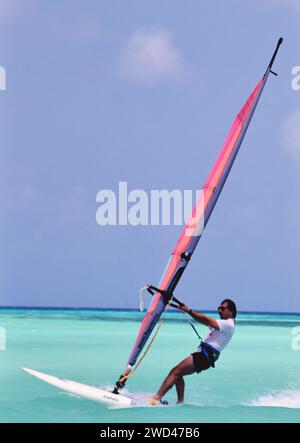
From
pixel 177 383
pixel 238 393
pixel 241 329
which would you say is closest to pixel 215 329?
pixel 177 383

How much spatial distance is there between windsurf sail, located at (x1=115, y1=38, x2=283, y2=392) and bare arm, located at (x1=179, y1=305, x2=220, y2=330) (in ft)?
2.41

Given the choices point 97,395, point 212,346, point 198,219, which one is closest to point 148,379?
point 97,395

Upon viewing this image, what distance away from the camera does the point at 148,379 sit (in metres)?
11.6

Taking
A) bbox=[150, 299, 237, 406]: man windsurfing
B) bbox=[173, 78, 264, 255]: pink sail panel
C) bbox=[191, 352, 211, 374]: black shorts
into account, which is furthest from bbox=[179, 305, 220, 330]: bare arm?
bbox=[173, 78, 264, 255]: pink sail panel

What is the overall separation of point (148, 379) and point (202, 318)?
4719 millimetres

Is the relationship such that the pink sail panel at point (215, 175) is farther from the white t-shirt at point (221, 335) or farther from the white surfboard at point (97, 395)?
the white surfboard at point (97, 395)

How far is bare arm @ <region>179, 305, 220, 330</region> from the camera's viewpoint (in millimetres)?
7014

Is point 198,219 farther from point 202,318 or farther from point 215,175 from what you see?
point 202,318

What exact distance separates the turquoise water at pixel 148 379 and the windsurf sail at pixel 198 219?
0.69 meters

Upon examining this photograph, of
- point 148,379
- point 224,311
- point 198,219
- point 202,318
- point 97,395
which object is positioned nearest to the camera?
point 202,318

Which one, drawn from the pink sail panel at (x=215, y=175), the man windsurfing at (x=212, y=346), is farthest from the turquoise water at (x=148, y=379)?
the pink sail panel at (x=215, y=175)

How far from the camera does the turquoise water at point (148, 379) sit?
7902mm
